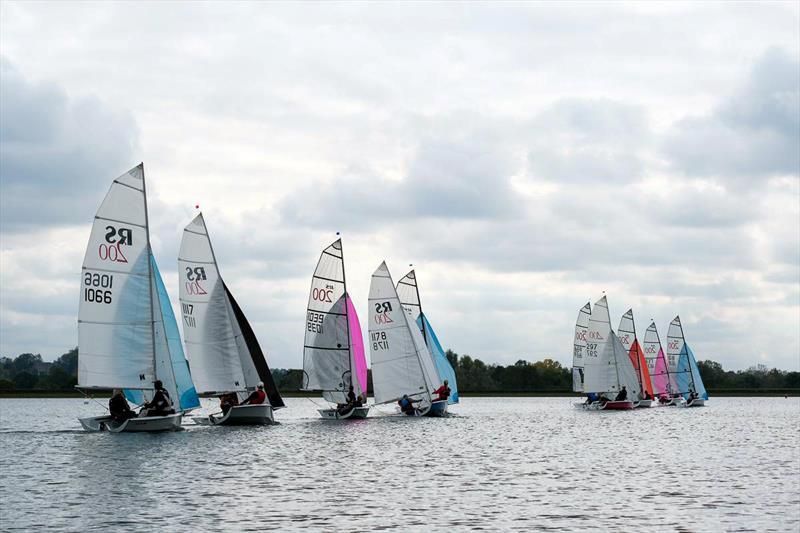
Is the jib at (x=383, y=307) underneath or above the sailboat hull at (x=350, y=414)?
above

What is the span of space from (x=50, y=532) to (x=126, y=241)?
20869 mm

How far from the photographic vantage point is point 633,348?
8756 cm

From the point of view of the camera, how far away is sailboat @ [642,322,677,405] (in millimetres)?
90812

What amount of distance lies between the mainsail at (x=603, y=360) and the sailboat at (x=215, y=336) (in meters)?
35.4

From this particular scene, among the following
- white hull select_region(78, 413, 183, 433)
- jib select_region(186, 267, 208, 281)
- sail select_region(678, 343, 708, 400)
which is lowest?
white hull select_region(78, 413, 183, 433)

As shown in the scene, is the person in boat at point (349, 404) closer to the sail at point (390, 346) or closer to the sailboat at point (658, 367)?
the sail at point (390, 346)

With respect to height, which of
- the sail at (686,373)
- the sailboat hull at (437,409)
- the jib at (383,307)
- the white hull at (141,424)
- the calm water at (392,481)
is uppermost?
the jib at (383,307)

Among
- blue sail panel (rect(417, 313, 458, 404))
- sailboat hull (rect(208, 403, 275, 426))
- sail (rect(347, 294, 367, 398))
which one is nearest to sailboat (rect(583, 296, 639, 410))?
blue sail panel (rect(417, 313, 458, 404))

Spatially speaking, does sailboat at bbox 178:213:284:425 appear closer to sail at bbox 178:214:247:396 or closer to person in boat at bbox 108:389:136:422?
sail at bbox 178:214:247:396

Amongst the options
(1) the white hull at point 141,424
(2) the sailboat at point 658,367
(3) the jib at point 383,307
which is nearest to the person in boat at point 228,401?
(1) the white hull at point 141,424

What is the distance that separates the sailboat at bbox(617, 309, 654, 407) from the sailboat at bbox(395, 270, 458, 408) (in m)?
26.1

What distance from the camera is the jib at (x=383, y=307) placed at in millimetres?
56031

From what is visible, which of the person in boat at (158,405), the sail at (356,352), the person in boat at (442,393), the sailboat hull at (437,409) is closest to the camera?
the person in boat at (158,405)

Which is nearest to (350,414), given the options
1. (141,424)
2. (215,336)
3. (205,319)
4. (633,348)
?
(215,336)
